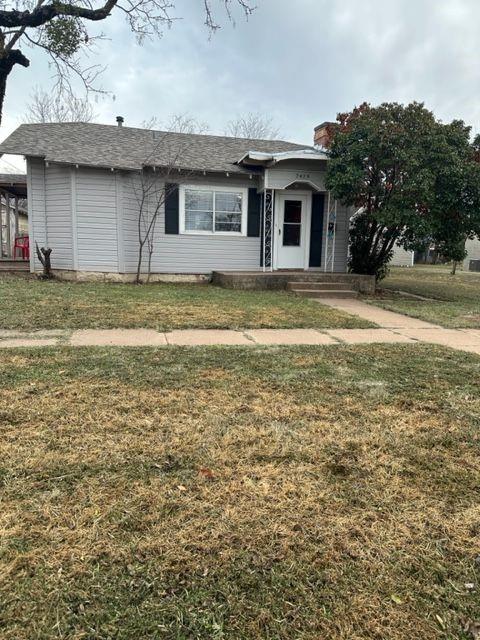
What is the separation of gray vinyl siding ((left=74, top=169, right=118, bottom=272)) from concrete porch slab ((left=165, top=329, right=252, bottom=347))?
6220 mm

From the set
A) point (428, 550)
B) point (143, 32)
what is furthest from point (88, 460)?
point (143, 32)

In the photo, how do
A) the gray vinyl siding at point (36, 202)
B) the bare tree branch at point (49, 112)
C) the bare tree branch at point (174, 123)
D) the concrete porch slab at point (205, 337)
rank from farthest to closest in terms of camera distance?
the bare tree branch at point (49, 112) → the bare tree branch at point (174, 123) → the gray vinyl siding at point (36, 202) → the concrete porch slab at point (205, 337)

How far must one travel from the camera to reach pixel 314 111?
2552 cm

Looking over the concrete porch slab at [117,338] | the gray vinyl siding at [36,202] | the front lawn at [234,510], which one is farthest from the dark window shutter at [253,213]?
the front lawn at [234,510]

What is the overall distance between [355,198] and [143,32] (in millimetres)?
6259

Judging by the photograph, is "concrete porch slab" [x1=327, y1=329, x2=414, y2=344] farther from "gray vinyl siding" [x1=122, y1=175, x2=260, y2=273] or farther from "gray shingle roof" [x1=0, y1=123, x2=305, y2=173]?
"gray shingle roof" [x1=0, y1=123, x2=305, y2=173]

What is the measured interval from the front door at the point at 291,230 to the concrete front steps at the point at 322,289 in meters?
1.67

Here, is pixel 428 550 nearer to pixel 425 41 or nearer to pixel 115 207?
pixel 115 207

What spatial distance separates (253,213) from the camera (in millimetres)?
12398

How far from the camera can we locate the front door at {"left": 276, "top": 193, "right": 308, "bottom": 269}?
12430 millimetres

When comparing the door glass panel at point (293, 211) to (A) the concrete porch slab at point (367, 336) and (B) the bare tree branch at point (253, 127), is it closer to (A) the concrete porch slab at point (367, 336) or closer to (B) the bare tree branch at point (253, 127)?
(A) the concrete porch slab at point (367, 336)

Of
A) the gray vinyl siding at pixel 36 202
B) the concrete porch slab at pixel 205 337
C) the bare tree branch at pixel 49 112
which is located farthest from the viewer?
the bare tree branch at pixel 49 112

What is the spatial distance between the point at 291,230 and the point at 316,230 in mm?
735

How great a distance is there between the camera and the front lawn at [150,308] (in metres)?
6.52
